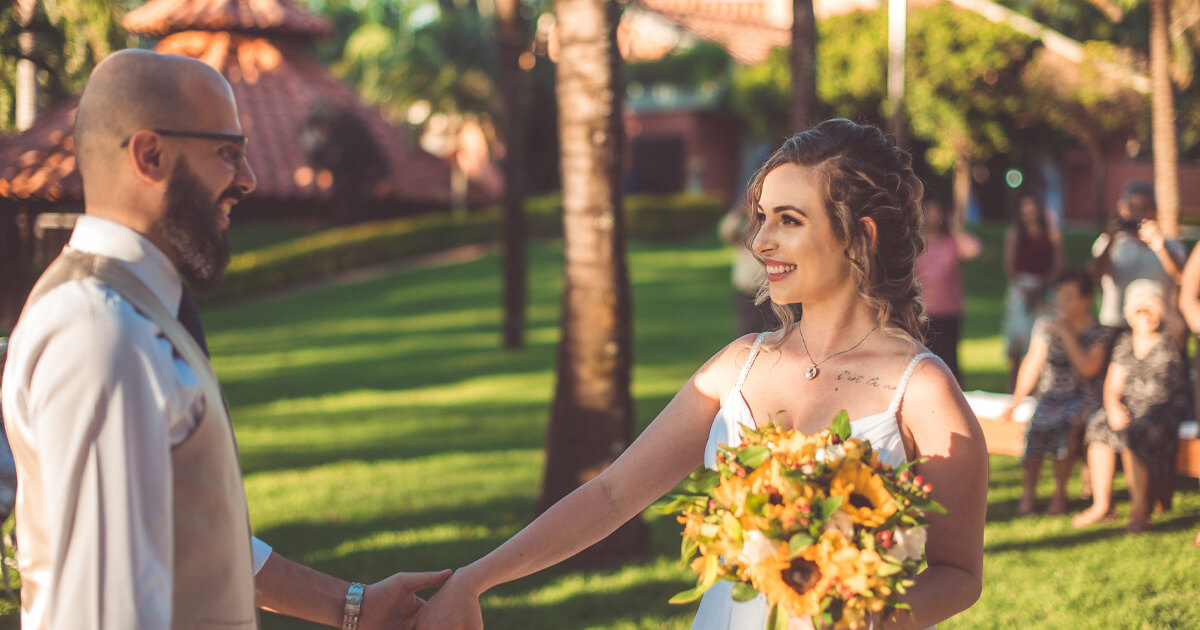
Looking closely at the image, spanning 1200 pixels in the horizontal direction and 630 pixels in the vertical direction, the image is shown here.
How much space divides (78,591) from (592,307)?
512 centimetres

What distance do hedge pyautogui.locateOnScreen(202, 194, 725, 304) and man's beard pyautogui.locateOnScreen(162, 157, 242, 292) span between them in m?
24.7

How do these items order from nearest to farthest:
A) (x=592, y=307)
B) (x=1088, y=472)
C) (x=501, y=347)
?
(x=592, y=307), (x=1088, y=472), (x=501, y=347)

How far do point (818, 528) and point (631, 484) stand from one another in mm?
924

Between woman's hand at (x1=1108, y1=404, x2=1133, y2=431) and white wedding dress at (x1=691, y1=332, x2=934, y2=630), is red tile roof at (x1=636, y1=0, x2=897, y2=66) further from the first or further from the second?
white wedding dress at (x1=691, y1=332, x2=934, y2=630)

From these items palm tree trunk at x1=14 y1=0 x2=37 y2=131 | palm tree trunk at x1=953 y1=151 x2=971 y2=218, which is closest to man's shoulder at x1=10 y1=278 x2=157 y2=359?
Result: palm tree trunk at x1=14 y1=0 x2=37 y2=131

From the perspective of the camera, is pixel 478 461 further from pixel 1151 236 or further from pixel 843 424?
pixel 843 424

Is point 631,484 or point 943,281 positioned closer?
point 631,484

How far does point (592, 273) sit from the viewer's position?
6.79m

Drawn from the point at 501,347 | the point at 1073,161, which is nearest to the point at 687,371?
the point at 501,347

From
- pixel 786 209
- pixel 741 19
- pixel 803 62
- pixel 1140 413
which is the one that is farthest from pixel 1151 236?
pixel 741 19

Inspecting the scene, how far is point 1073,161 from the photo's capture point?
4134 centimetres

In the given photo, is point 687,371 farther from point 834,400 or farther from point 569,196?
point 834,400

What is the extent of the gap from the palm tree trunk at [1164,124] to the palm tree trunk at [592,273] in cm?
1141

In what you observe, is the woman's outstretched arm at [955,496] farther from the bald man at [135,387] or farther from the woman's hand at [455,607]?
the bald man at [135,387]
